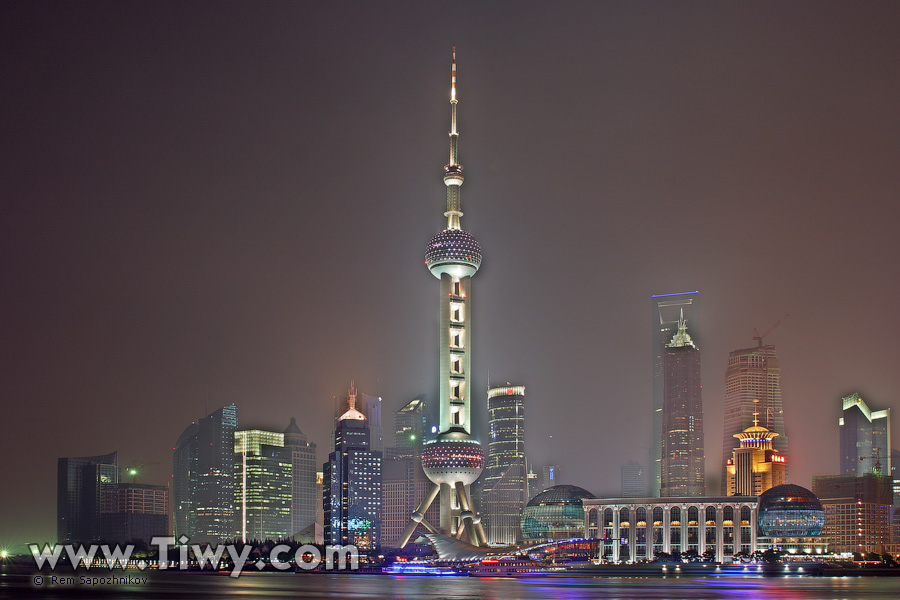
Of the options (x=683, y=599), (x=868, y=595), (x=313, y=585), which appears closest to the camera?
(x=683, y=599)

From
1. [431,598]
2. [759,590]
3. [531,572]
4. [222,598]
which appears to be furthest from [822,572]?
[222,598]

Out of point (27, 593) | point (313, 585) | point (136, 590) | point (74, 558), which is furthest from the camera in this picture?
point (74, 558)

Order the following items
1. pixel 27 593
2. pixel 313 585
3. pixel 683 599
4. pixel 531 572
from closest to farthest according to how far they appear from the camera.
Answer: pixel 683 599 < pixel 27 593 < pixel 313 585 < pixel 531 572

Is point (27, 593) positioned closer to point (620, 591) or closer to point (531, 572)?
point (620, 591)

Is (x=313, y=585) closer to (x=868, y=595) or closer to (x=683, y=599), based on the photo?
(x=683, y=599)

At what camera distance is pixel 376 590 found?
122m

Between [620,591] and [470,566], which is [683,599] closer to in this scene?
[620,591]

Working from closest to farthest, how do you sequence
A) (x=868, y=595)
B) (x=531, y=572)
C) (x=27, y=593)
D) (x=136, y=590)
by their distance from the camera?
(x=868, y=595)
(x=27, y=593)
(x=136, y=590)
(x=531, y=572)

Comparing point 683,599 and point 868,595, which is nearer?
point 683,599

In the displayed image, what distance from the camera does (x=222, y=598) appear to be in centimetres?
10438

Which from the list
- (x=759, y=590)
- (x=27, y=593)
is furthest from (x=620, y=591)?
(x=27, y=593)

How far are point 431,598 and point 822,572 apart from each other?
11330 centimetres

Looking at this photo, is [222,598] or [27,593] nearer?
[222,598]

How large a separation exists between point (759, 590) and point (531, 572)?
7105 centimetres
